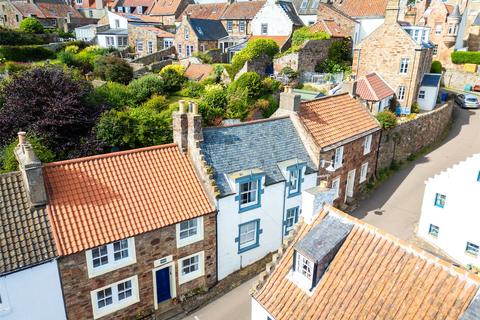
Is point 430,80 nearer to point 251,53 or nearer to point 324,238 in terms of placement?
point 251,53

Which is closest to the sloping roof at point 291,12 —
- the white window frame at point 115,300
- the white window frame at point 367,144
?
the white window frame at point 367,144

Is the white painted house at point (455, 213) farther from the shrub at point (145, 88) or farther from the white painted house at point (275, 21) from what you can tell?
the white painted house at point (275, 21)

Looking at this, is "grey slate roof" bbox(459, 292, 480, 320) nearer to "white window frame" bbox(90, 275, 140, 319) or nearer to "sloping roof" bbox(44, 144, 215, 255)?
"sloping roof" bbox(44, 144, 215, 255)

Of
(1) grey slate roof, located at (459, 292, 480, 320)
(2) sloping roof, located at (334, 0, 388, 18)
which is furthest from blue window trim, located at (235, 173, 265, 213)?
(2) sloping roof, located at (334, 0, 388, 18)

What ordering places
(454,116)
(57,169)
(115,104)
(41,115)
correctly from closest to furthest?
1. (57,169)
2. (41,115)
3. (115,104)
4. (454,116)

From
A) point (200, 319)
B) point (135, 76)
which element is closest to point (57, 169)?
point (200, 319)

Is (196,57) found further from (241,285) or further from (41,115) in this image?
(241,285)
